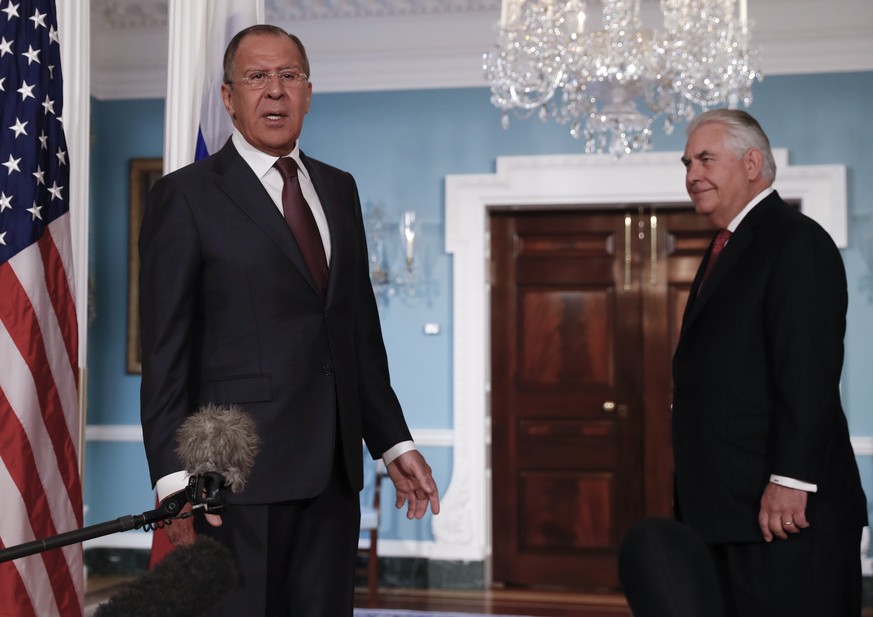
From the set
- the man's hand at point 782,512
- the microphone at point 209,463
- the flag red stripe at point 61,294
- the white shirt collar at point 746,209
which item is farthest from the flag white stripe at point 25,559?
the white shirt collar at point 746,209

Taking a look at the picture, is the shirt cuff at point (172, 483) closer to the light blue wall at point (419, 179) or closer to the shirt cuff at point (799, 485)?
the shirt cuff at point (799, 485)

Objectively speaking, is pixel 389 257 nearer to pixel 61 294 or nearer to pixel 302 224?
pixel 61 294

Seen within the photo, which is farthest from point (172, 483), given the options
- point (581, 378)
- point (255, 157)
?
point (581, 378)

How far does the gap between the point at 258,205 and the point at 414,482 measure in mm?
602

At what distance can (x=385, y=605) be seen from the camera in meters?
5.81

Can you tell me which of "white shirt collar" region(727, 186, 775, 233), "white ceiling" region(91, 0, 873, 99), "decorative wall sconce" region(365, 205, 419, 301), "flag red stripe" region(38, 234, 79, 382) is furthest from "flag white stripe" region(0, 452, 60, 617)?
"white ceiling" region(91, 0, 873, 99)

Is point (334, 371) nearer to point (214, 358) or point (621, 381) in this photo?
point (214, 358)

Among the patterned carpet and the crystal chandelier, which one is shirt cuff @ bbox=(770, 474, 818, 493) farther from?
the patterned carpet

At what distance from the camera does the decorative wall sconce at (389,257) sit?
6.33m

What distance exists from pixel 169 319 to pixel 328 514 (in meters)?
0.43

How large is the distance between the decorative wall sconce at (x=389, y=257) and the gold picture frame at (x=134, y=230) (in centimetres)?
146

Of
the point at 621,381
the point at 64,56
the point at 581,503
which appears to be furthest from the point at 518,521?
the point at 64,56

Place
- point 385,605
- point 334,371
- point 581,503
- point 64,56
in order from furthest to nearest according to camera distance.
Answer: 1. point 581,503
2. point 385,605
3. point 64,56
4. point 334,371

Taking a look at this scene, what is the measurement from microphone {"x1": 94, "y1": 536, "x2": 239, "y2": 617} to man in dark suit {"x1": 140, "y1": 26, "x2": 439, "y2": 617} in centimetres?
86
